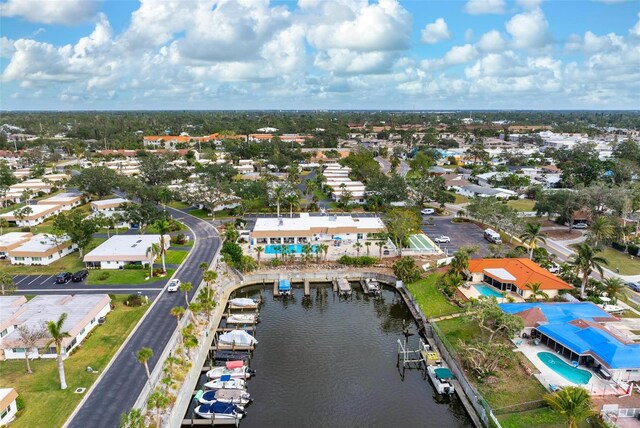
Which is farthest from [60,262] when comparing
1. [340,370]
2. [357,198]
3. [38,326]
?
[357,198]

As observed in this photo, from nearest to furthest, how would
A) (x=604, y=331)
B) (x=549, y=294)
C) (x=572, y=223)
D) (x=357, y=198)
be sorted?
(x=604, y=331), (x=549, y=294), (x=572, y=223), (x=357, y=198)

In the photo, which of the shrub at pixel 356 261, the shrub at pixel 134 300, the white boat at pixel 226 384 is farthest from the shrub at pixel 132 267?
the shrub at pixel 356 261

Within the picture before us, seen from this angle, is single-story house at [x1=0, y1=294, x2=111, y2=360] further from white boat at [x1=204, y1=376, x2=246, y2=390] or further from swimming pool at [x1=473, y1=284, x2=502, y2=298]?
swimming pool at [x1=473, y1=284, x2=502, y2=298]

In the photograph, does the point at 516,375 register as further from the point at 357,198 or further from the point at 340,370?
the point at 357,198

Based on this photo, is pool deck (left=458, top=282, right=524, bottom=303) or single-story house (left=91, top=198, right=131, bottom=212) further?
single-story house (left=91, top=198, right=131, bottom=212)

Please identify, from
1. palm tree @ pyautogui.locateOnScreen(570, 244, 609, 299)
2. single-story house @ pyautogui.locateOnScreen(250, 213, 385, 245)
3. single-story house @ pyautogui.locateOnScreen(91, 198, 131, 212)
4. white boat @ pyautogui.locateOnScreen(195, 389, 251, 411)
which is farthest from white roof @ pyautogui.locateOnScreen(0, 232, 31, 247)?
palm tree @ pyautogui.locateOnScreen(570, 244, 609, 299)

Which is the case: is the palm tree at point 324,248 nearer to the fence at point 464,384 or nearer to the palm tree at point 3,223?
the fence at point 464,384
